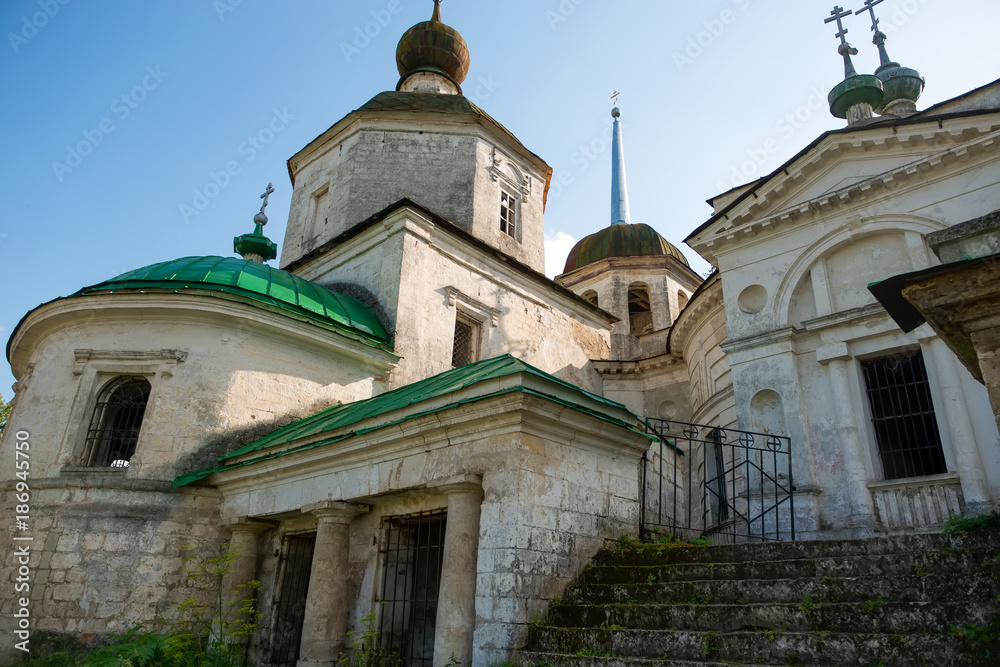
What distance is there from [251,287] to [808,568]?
917cm

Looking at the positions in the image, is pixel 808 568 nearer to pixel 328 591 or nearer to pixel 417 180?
pixel 328 591

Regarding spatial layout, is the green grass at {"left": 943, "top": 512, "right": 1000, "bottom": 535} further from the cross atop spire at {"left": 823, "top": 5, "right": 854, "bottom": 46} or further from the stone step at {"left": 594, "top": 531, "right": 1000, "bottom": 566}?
the cross atop spire at {"left": 823, "top": 5, "right": 854, "bottom": 46}

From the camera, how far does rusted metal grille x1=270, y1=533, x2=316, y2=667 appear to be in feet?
29.8

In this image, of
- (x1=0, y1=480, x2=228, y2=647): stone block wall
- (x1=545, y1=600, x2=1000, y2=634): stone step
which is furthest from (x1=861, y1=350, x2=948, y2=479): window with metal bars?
(x1=0, y1=480, x2=228, y2=647): stone block wall

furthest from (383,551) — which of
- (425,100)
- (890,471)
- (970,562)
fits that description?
(425,100)

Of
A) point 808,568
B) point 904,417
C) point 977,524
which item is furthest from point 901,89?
point 808,568

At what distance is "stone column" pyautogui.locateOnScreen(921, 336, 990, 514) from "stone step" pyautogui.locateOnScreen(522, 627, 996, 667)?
6756 millimetres

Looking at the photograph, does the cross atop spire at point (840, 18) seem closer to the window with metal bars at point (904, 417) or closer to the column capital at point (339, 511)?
the window with metal bars at point (904, 417)

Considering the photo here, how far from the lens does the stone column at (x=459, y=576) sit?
621cm

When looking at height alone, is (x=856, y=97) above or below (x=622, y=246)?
below

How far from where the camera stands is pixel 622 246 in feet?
85.7

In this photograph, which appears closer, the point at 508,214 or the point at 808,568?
the point at 808,568

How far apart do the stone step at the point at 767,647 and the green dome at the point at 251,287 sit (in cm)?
726

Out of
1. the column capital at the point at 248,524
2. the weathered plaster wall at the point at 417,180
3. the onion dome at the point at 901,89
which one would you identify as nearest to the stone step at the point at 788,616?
the column capital at the point at 248,524
